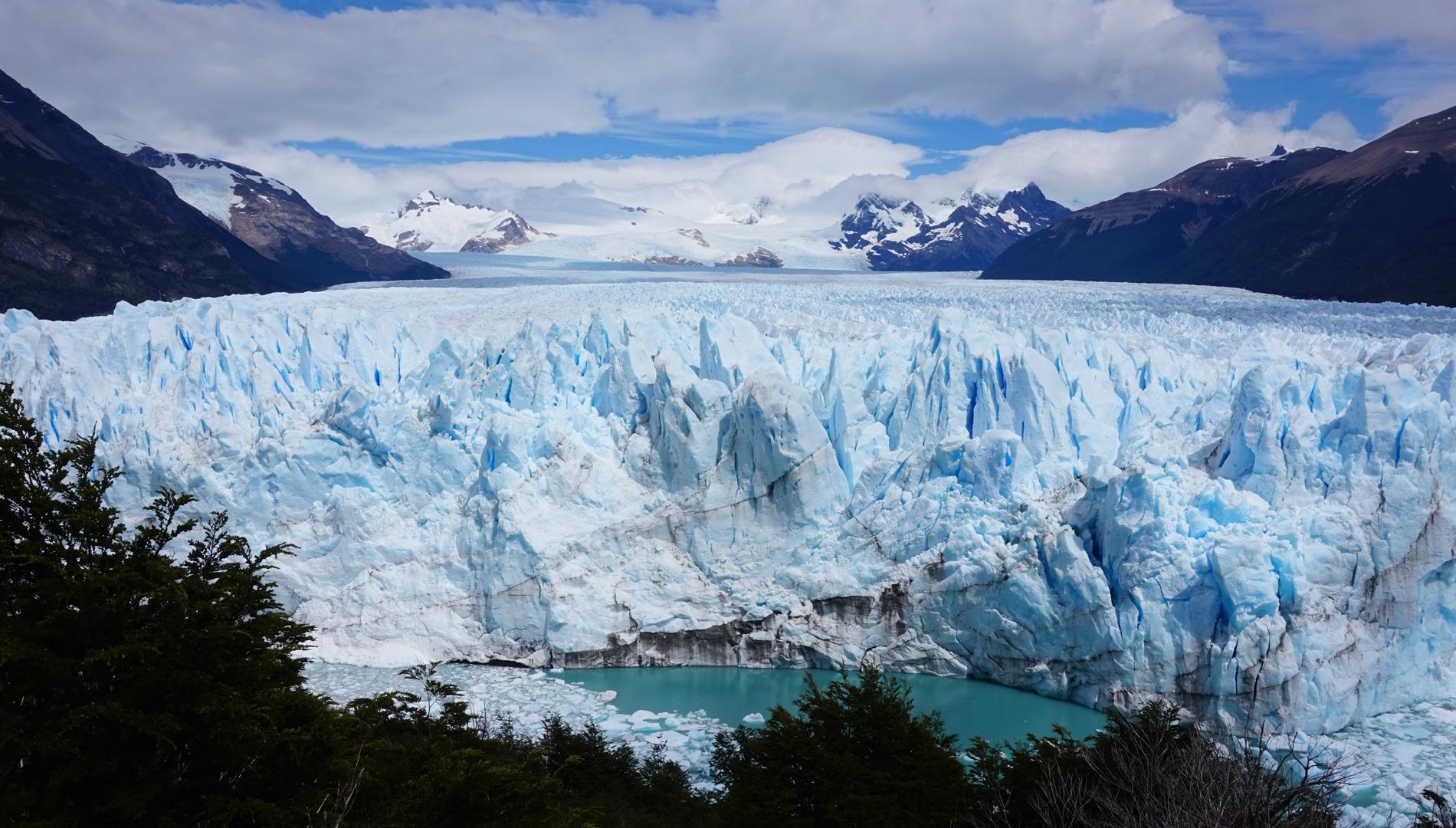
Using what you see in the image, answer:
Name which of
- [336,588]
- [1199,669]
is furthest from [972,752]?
[336,588]

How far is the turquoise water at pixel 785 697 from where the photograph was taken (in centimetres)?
1315

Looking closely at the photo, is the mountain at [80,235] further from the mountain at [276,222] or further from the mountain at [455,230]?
the mountain at [455,230]

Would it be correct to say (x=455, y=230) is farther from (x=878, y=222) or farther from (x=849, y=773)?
(x=849, y=773)

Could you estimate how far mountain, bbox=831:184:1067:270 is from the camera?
8819 centimetres

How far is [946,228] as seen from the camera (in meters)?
94.8

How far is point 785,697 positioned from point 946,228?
281ft

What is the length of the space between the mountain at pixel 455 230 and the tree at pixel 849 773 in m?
84.4

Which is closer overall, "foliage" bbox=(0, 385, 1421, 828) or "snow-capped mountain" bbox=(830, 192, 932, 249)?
"foliage" bbox=(0, 385, 1421, 828)

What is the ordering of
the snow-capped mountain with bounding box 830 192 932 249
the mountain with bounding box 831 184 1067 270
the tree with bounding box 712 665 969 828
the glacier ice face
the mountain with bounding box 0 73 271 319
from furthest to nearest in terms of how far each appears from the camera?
the snow-capped mountain with bounding box 830 192 932 249, the mountain with bounding box 831 184 1067 270, the mountain with bounding box 0 73 271 319, the glacier ice face, the tree with bounding box 712 665 969 828

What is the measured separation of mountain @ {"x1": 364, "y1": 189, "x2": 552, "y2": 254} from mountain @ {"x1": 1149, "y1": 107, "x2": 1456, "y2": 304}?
62535 mm

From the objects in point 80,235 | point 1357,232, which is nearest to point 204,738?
point 80,235

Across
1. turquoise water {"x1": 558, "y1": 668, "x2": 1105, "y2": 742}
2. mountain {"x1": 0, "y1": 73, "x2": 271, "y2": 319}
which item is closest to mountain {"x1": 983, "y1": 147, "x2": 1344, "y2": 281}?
turquoise water {"x1": 558, "y1": 668, "x2": 1105, "y2": 742}

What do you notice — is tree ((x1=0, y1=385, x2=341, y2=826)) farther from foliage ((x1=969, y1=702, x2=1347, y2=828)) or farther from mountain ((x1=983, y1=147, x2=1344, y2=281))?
mountain ((x1=983, y1=147, x2=1344, y2=281))

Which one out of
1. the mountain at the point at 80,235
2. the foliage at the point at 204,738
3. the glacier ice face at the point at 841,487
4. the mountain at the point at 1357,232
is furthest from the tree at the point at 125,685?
the mountain at the point at 80,235
